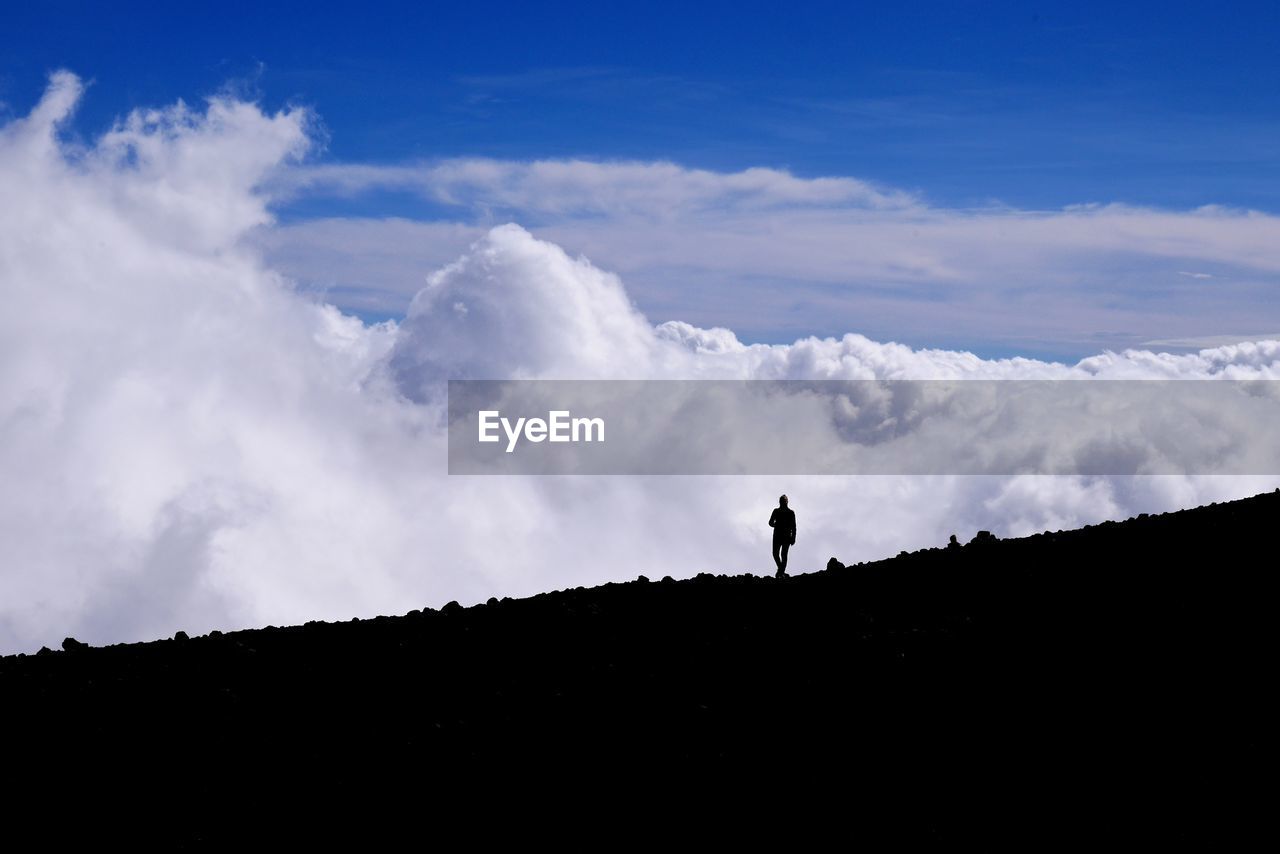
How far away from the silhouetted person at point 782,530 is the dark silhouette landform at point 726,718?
213 inches

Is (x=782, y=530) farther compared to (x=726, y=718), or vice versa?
(x=782, y=530)

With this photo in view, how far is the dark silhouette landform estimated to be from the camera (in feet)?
44.1

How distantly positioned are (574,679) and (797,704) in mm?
3601

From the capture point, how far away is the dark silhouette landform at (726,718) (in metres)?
13.4

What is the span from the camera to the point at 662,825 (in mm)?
13297

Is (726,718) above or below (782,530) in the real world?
below

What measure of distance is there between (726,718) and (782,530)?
42.5 feet

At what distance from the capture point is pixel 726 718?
15750 mm

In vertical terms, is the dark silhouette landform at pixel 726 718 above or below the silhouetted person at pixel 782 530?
below

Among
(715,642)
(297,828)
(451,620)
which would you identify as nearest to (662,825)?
(297,828)

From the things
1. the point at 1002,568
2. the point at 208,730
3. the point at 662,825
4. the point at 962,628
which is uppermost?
the point at 1002,568

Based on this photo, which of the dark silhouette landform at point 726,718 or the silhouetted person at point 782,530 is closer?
the dark silhouette landform at point 726,718

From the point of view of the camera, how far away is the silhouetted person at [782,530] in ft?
93.1

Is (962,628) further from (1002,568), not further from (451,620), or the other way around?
(451,620)
